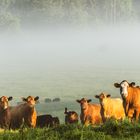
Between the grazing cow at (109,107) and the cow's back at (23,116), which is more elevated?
the grazing cow at (109,107)

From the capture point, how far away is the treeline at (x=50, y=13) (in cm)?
10569

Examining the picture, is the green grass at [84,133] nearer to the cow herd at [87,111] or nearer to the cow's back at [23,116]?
the cow herd at [87,111]

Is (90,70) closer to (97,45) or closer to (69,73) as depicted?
(69,73)

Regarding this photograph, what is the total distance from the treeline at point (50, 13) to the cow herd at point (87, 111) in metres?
79.1

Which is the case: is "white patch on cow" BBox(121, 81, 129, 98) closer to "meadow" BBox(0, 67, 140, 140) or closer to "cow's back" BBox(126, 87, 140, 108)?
"cow's back" BBox(126, 87, 140, 108)

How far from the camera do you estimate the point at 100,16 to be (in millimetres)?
132625

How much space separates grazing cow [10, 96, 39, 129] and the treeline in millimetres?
80177

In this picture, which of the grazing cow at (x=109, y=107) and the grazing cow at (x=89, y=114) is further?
the grazing cow at (x=89, y=114)

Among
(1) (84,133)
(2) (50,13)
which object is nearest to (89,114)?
(1) (84,133)

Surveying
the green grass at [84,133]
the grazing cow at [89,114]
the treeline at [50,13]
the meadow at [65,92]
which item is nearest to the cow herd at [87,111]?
the grazing cow at [89,114]

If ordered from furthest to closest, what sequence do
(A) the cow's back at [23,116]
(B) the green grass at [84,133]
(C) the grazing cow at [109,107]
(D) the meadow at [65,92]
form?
(C) the grazing cow at [109,107] → (A) the cow's back at [23,116] → (D) the meadow at [65,92] → (B) the green grass at [84,133]

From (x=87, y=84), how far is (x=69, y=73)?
50.8 feet

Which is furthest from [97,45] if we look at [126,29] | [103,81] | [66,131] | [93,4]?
[66,131]

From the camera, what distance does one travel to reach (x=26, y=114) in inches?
861
